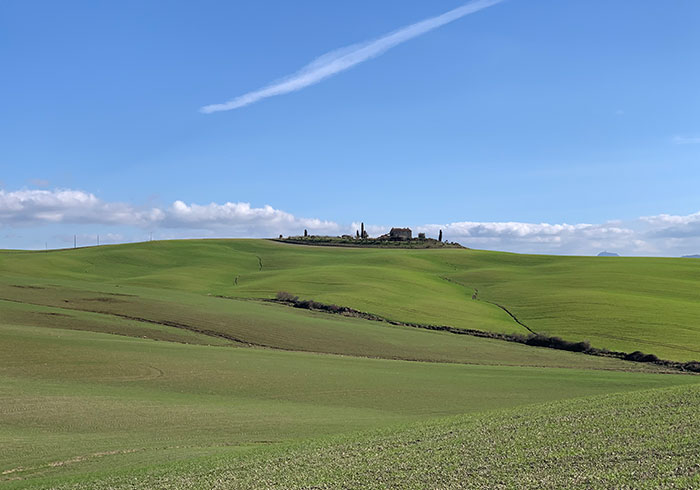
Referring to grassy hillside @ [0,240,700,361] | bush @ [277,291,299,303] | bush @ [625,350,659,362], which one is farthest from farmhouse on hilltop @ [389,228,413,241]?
bush @ [625,350,659,362]

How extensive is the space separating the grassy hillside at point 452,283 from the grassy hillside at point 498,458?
2284 centimetres

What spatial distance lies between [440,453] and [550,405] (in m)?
5.73

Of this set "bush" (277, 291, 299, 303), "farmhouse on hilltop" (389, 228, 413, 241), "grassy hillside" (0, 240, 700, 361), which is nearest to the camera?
"grassy hillside" (0, 240, 700, 361)

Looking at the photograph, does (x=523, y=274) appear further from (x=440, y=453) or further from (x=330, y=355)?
(x=440, y=453)

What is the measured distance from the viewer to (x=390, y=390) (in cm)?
2159

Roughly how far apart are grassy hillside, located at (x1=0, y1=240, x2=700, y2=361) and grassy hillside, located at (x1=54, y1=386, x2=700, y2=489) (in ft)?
74.9

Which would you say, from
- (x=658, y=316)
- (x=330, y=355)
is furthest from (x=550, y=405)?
(x=658, y=316)

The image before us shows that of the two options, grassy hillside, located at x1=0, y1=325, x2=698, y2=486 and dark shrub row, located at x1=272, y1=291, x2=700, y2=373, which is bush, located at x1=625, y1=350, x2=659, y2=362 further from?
grassy hillside, located at x1=0, y1=325, x2=698, y2=486

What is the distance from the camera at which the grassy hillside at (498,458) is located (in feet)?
27.9

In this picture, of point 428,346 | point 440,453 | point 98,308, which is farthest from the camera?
point 98,308

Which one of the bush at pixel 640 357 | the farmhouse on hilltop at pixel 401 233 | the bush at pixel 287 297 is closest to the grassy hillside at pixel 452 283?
the bush at pixel 640 357

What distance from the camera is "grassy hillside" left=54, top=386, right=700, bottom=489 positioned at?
8492mm

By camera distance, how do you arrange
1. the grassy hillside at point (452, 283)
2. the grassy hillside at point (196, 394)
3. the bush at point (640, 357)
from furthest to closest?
the grassy hillside at point (452, 283) < the bush at point (640, 357) < the grassy hillside at point (196, 394)

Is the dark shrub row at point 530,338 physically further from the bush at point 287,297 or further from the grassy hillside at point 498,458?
the grassy hillside at point 498,458
